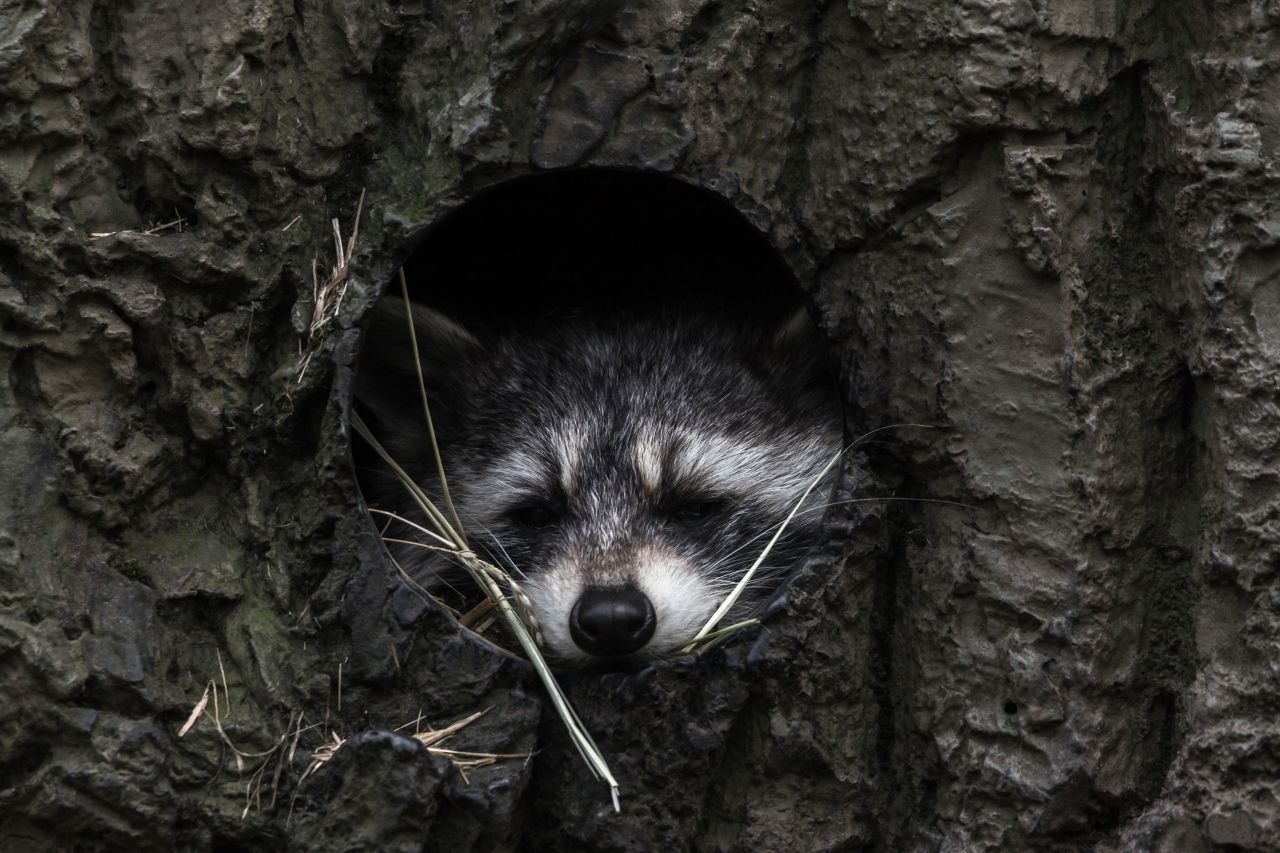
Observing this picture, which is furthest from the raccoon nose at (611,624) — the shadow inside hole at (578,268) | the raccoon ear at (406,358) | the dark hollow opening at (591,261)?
the dark hollow opening at (591,261)

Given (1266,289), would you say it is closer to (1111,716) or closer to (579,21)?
(1111,716)

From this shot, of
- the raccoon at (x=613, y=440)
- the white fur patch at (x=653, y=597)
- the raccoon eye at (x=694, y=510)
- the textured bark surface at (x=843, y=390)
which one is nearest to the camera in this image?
the textured bark surface at (x=843, y=390)

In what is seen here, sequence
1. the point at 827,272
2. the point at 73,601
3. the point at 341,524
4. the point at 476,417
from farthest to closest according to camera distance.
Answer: the point at 476,417, the point at 827,272, the point at 341,524, the point at 73,601

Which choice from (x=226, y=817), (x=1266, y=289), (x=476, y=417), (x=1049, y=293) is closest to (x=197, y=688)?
(x=226, y=817)

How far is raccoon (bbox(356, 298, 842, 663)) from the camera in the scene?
500 centimetres

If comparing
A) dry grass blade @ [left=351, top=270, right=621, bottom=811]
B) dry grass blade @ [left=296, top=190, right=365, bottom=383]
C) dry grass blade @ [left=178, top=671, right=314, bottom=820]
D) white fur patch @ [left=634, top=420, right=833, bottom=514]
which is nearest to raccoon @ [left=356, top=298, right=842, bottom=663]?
white fur patch @ [left=634, top=420, right=833, bottom=514]

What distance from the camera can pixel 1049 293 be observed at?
3721 millimetres

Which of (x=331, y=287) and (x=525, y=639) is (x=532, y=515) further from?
(x=331, y=287)

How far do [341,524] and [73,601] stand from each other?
0.76 m

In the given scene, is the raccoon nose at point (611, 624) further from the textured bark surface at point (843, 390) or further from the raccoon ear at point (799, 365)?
the raccoon ear at point (799, 365)

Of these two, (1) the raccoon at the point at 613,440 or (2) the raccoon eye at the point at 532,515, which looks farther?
(2) the raccoon eye at the point at 532,515

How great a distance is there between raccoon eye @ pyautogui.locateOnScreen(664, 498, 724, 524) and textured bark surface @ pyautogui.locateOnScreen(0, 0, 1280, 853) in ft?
3.61

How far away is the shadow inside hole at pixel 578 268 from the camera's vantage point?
17.9 ft

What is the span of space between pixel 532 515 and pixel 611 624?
1056 mm
